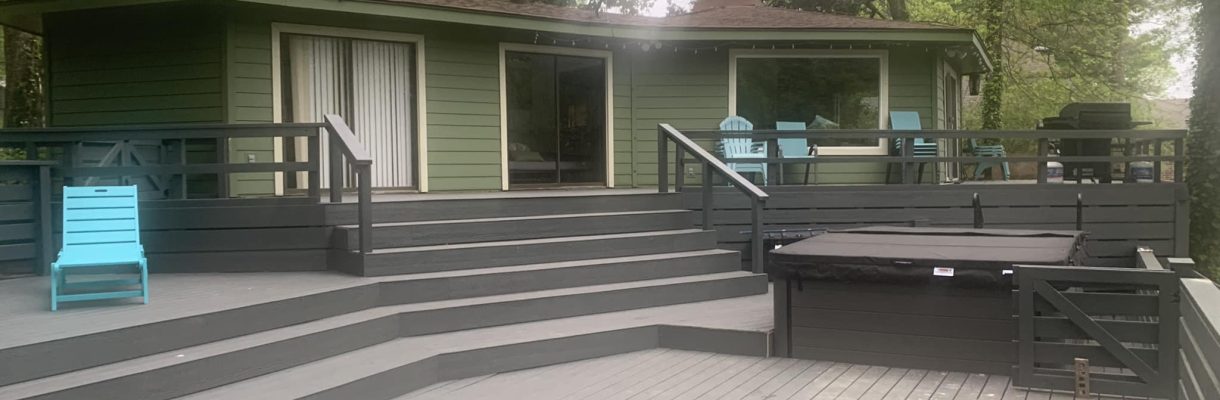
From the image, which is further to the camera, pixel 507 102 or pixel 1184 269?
pixel 507 102

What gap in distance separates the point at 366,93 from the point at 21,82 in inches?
306

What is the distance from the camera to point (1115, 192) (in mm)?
8211

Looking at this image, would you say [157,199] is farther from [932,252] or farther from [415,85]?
[932,252]

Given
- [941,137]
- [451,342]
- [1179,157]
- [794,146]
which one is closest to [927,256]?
[451,342]

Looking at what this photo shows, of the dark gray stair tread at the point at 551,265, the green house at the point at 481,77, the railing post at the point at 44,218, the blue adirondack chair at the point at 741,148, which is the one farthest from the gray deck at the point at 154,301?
the blue adirondack chair at the point at 741,148

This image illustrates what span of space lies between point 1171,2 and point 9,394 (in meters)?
22.0

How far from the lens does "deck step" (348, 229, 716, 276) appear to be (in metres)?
5.49

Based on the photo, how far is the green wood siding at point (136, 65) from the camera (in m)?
7.35

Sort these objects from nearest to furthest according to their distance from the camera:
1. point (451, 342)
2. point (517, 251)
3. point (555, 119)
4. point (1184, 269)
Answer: point (1184, 269), point (451, 342), point (517, 251), point (555, 119)

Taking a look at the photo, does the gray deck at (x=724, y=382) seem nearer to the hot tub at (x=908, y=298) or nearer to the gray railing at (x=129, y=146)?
the hot tub at (x=908, y=298)

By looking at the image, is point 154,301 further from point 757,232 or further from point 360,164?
point 757,232

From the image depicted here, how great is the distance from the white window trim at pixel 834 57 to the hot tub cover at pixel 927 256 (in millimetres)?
4251

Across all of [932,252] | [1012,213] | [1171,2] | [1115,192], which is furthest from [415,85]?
[1171,2]

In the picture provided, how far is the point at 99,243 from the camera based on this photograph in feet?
15.6
